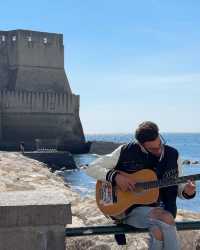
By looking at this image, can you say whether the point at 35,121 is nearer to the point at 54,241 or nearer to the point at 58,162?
the point at 58,162

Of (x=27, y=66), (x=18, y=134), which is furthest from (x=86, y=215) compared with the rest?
(x=27, y=66)

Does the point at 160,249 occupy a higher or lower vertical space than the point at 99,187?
lower

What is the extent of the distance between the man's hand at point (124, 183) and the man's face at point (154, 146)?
20 cm

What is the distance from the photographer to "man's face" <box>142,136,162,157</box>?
126 inches

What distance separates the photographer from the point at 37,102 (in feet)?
160

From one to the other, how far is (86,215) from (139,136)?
264 centimetres

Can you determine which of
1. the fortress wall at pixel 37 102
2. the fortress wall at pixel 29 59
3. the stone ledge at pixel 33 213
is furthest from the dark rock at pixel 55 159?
the stone ledge at pixel 33 213

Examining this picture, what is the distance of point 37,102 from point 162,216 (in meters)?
46.1

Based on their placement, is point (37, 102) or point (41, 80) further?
point (41, 80)

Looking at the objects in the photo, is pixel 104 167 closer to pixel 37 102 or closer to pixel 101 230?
pixel 101 230

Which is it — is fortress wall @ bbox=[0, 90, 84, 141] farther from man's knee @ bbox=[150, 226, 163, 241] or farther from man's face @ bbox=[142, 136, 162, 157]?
man's knee @ bbox=[150, 226, 163, 241]

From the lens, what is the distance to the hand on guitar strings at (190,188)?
3170mm

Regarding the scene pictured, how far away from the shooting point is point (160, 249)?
3021 mm

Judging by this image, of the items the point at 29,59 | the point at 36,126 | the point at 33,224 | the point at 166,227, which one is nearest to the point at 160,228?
the point at 166,227
